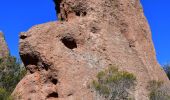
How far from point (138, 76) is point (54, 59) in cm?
391

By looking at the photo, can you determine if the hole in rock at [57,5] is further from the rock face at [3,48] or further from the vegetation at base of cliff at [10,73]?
the rock face at [3,48]

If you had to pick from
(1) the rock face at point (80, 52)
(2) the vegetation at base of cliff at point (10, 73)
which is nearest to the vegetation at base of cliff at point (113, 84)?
(1) the rock face at point (80, 52)

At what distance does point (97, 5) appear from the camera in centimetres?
2434

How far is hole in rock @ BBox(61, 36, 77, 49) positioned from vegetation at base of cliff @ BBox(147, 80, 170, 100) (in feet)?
12.6

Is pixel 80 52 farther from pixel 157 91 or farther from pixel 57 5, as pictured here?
pixel 57 5

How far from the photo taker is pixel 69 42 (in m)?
23.3

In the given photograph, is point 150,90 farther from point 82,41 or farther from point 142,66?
point 82,41

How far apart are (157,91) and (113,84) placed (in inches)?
92.3

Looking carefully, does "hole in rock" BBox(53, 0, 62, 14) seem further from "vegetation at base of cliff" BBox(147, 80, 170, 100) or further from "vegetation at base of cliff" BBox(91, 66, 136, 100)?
"vegetation at base of cliff" BBox(147, 80, 170, 100)

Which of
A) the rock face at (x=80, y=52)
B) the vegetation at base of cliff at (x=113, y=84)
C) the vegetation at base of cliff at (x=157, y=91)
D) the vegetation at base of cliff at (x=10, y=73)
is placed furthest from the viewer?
the vegetation at base of cliff at (x=10, y=73)

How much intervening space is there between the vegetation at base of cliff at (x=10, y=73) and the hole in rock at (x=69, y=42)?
10.3 meters

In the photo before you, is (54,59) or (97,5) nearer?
(54,59)

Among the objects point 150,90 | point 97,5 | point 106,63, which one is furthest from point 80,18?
Result: point 150,90

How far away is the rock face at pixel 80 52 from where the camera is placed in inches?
880
